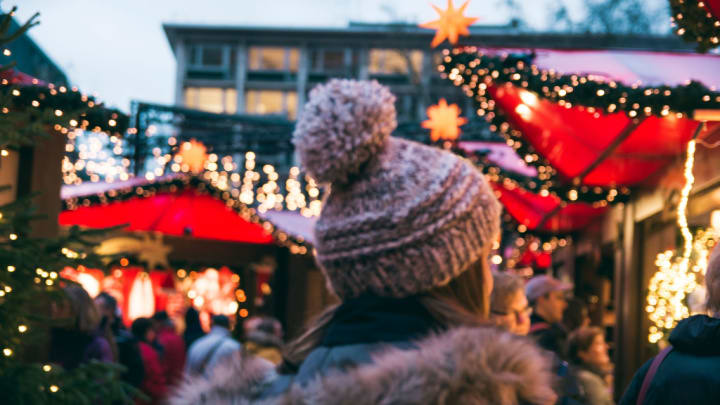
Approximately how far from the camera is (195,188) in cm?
1452

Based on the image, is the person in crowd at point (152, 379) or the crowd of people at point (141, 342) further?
the person in crowd at point (152, 379)

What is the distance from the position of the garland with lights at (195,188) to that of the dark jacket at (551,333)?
260 inches

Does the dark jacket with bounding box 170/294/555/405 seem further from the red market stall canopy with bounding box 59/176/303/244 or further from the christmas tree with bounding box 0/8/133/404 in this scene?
the red market stall canopy with bounding box 59/176/303/244

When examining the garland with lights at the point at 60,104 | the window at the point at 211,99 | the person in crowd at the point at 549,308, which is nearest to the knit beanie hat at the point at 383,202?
the garland with lights at the point at 60,104

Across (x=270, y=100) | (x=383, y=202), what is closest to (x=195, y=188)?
(x=383, y=202)

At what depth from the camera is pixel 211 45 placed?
6506 cm

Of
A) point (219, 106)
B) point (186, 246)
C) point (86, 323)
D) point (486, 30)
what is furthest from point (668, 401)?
point (219, 106)

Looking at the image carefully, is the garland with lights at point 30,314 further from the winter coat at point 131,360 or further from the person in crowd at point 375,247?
the winter coat at point 131,360

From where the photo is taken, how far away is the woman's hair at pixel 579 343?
6.16 m

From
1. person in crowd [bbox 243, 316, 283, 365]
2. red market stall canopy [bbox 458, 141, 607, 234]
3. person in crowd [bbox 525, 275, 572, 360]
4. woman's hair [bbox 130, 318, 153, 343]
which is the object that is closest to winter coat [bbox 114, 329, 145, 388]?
person in crowd [bbox 243, 316, 283, 365]

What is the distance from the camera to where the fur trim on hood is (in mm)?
1382

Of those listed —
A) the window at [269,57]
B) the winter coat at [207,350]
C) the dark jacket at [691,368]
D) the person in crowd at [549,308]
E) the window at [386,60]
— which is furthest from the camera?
the window at [269,57]

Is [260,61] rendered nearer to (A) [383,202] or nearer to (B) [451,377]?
(A) [383,202]

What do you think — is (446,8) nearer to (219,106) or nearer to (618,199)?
(618,199)
